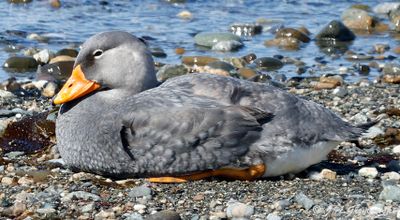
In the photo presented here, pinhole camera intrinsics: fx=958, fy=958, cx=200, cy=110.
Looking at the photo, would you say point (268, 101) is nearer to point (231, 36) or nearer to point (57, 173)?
point (57, 173)

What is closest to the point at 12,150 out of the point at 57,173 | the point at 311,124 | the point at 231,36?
the point at 57,173

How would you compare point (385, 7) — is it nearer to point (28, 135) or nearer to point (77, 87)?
point (28, 135)

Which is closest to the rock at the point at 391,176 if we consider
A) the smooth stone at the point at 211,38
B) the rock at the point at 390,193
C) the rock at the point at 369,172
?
the rock at the point at 369,172

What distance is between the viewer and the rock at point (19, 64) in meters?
11.0

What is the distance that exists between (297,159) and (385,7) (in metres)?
10.0

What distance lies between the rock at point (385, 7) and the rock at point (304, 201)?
10487 mm

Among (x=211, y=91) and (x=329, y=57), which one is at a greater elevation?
(x=211, y=91)

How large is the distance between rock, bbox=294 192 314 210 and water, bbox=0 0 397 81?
550 cm

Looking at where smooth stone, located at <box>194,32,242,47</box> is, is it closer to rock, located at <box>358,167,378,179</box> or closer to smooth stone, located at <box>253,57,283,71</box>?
smooth stone, located at <box>253,57,283,71</box>

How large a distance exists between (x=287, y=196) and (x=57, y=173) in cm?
158

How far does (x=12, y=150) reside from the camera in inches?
276

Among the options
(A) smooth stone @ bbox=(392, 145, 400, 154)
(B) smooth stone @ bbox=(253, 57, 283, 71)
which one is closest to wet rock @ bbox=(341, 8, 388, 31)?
(B) smooth stone @ bbox=(253, 57, 283, 71)

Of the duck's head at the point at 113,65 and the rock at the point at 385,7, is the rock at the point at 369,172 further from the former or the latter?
the rock at the point at 385,7

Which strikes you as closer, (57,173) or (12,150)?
(57,173)
